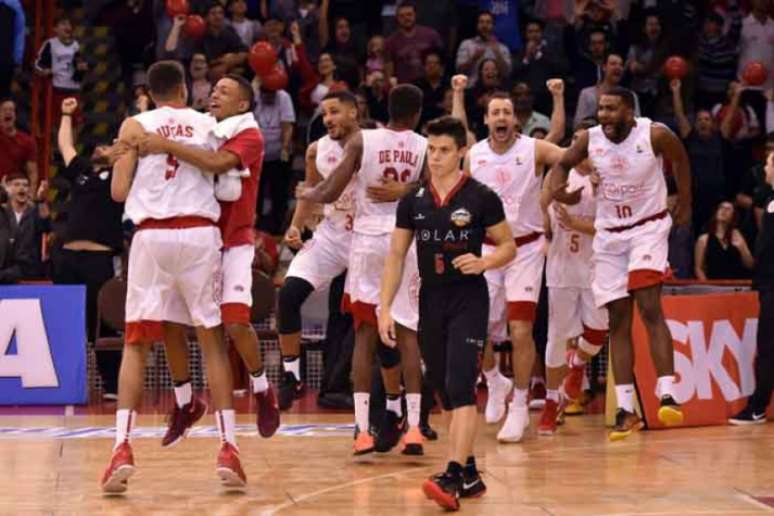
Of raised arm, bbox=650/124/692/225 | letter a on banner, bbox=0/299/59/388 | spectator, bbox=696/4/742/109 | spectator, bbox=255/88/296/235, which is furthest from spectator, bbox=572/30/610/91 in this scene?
letter a on banner, bbox=0/299/59/388

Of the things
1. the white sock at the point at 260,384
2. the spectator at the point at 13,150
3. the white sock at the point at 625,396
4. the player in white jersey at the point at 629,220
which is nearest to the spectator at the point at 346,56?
the spectator at the point at 13,150

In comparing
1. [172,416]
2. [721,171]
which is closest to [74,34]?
[721,171]

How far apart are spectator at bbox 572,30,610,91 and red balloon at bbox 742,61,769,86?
1730mm

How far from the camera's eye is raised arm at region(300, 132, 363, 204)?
42.0ft

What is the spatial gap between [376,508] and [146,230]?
7.33ft

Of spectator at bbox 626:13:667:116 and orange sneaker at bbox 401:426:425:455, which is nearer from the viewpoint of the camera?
orange sneaker at bbox 401:426:425:455

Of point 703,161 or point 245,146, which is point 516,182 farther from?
point 703,161

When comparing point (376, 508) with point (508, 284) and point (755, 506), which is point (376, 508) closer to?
point (755, 506)

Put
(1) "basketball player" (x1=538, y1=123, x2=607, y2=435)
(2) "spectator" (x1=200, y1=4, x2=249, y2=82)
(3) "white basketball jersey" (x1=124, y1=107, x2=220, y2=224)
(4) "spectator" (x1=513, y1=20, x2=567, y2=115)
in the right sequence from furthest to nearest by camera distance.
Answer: (4) "spectator" (x1=513, y1=20, x2=567, y2=115) < (2) "spectator" (x1=200, y1=4, x2=249, y2=82) < (1) "basketball player" (x1=538, y1=123, x2=607, y2=435) < (3) "white basketball jersey" (x1=124, y1=107, x2=220, y2=224)

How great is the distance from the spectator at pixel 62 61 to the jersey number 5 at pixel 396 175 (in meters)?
9.60

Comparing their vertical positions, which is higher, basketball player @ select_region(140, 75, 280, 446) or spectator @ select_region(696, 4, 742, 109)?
spectator @ select_region(696, 4, 742, 109)

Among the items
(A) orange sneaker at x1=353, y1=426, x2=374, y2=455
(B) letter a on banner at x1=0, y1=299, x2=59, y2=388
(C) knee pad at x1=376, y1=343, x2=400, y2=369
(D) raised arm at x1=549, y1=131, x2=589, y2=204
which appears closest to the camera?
(A) orange sneaker at x1=353, y1=426, x2=374, y2=455

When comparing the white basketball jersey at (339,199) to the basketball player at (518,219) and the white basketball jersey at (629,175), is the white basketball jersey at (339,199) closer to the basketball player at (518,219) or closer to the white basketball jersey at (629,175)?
the basketball player at (518,219)

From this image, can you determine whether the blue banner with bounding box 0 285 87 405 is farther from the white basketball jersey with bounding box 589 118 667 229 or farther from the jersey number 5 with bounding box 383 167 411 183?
the white basketball jersey with bounding box 589 118 667 229
